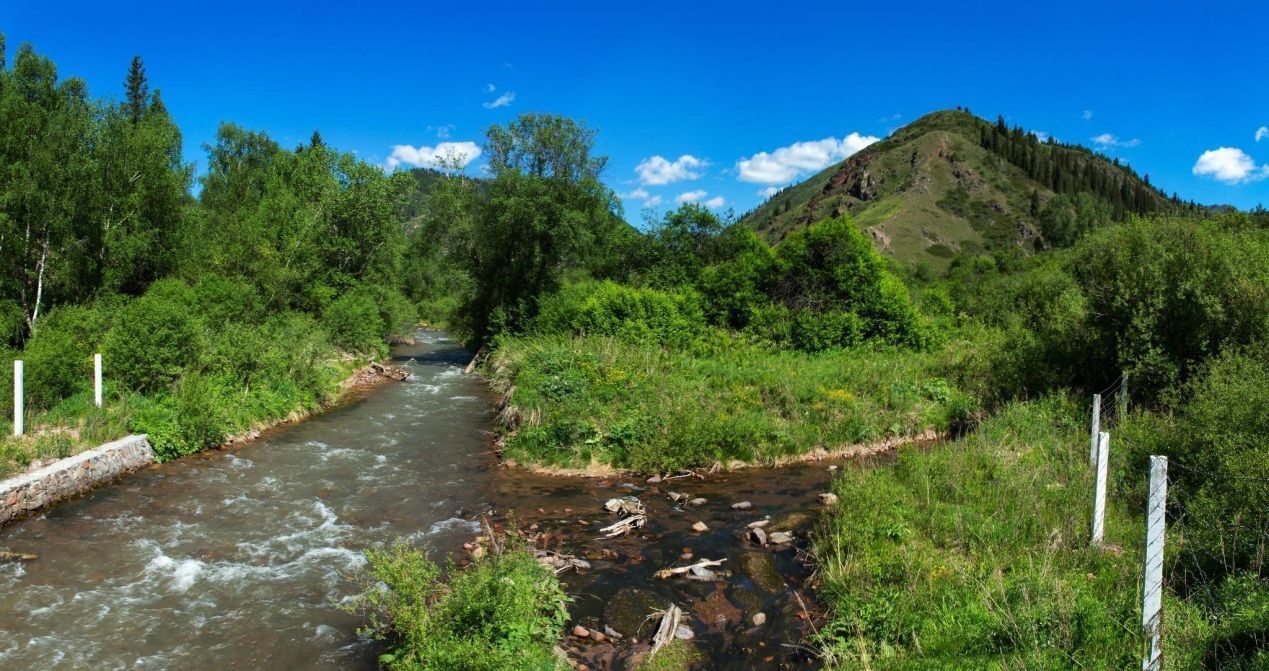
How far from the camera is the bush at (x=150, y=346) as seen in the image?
16688 millimetres

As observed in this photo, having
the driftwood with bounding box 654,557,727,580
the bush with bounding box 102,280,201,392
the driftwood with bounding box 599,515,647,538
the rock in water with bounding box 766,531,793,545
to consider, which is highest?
the bush with bounding box 102,280,201,392

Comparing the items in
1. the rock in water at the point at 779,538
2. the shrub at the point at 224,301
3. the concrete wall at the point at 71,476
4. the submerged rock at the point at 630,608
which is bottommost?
the submerged rock at the point at 630,608

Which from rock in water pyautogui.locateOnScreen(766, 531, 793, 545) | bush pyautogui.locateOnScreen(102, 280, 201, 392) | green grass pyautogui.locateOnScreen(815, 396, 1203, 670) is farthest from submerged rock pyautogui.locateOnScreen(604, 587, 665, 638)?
bush pyautogui.locateOnScreen(102, 280, 201, 392)

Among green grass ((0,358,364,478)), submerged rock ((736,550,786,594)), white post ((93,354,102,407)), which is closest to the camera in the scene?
submerged rock ((736,550,786,594))

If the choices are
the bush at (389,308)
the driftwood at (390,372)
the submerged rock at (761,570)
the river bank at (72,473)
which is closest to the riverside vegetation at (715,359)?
the bush at (389,308)

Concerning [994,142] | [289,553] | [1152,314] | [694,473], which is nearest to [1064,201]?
[994,142]

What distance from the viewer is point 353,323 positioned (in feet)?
107

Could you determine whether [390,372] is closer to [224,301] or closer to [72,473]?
[224,301]

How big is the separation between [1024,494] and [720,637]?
5.66 meters

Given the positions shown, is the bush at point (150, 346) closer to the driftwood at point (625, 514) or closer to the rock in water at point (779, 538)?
the driftwood at point (625, 514)

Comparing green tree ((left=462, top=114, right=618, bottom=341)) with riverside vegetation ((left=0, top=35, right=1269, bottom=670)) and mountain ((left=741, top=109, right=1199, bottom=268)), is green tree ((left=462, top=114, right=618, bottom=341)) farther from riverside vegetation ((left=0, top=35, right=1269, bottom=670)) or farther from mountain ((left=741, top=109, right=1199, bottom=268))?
mountain ((left=741, top=109, right=1199, bottom=268))

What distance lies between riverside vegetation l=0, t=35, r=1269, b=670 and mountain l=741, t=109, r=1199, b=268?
73388 millimetres

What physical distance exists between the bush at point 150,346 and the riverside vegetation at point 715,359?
0.07m

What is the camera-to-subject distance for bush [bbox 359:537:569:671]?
6.44 m
